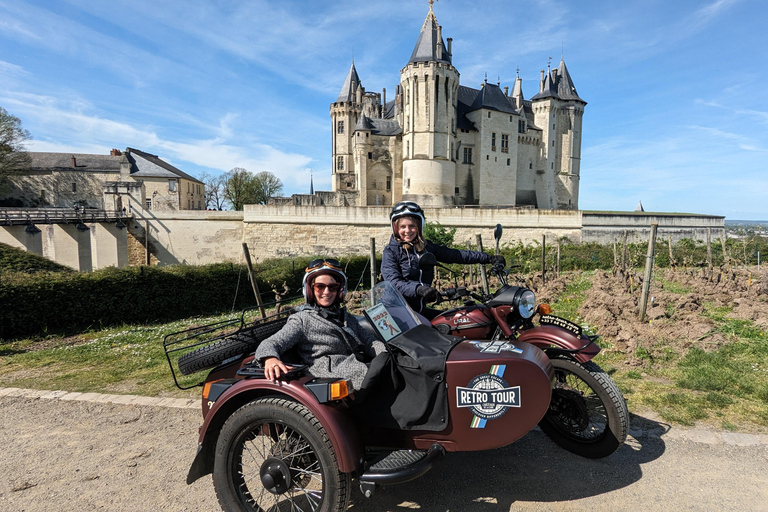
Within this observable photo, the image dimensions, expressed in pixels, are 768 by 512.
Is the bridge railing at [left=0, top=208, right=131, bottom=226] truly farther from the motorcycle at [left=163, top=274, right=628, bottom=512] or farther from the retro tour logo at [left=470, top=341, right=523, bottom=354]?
the retro tour logo at [left=470, top=341, right=523, bottom=354]

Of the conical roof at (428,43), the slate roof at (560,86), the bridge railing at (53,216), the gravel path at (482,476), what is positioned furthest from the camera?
the slate roof at (560,86)

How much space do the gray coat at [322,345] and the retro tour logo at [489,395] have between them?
647 mm

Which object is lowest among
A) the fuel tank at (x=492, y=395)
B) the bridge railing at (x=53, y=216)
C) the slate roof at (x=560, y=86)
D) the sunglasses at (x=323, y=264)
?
the fuel tank at (x=492, y=395)

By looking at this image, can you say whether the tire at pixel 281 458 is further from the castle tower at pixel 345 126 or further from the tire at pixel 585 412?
the castle tower at pixel 345 126

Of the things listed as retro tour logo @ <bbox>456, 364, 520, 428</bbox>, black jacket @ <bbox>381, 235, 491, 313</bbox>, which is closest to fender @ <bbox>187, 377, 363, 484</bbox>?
retro tour logo @ <bbox>456, 364, 520, 428</bbox>

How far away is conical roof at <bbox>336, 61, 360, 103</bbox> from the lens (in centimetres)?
5153

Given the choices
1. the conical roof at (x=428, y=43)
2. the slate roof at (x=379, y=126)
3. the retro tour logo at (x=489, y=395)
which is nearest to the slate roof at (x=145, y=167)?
the slate roof at (x=379, y=126)

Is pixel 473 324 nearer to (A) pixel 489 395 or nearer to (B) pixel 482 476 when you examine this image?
(A) pixel 489 395

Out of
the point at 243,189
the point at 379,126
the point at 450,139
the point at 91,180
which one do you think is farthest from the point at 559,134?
the point at 91,180

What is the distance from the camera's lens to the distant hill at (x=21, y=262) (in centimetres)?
1264

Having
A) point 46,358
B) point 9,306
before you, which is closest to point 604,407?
point 46,358

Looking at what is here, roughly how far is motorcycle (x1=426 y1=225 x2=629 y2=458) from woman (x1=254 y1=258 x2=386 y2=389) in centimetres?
65

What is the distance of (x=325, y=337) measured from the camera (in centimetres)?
281

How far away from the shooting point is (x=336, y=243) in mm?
31516
